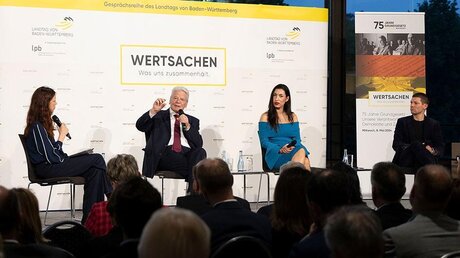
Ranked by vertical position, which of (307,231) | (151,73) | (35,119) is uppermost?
(151,73)

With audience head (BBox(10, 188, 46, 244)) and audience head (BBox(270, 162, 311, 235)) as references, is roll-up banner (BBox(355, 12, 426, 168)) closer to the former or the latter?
audience head (BBox(270, 162, 311, 235))

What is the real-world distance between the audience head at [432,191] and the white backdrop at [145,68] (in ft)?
18.3

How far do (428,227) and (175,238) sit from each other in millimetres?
1584

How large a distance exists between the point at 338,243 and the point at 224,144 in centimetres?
678

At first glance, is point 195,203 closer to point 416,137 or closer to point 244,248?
point 244,248

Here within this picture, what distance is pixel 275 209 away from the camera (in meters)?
3.29

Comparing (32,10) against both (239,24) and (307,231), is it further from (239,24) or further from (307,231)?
(307,231)

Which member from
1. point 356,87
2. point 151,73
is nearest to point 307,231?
point 151,73

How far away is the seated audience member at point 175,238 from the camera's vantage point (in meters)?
1.79

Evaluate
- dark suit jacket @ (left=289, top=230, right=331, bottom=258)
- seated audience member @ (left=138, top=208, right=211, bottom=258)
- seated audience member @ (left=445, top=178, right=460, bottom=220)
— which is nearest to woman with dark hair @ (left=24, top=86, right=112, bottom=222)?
seated audience member @ (left=445, top=178, right=460, bottom=220)

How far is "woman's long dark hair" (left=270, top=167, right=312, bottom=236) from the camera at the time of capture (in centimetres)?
324

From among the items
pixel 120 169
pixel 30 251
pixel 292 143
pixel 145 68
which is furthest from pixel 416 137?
pixel 30 251

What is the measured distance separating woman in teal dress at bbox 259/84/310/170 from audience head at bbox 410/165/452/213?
4787 mm

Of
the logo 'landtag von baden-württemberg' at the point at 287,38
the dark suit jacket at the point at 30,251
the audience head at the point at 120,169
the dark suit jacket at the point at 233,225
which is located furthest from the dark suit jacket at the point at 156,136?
the dark suit jacket at the point at 30,251
